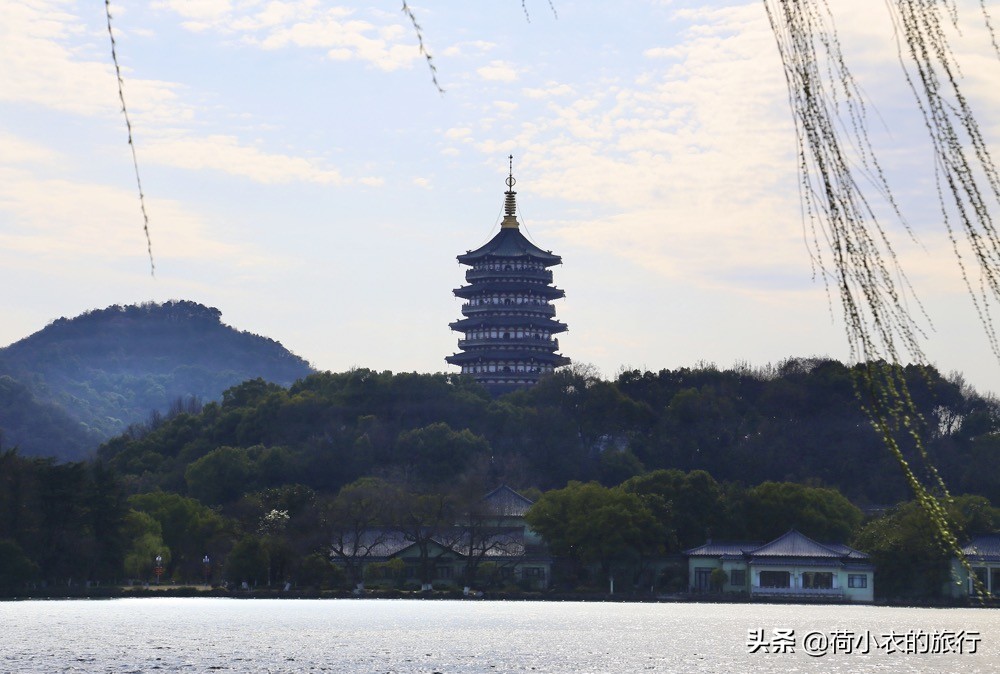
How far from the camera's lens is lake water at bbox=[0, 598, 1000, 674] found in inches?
1924

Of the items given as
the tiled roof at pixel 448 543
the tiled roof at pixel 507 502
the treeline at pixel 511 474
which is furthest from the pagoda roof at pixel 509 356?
the tiled roof at pixel 448 543

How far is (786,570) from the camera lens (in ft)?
283

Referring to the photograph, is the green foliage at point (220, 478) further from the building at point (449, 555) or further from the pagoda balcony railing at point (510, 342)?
the pagoda balcony railing at point (510, 342)

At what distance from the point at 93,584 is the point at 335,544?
14.1 meters

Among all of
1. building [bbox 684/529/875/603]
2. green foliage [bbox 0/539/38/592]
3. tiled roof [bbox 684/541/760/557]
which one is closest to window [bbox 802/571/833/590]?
building [bbox 684/529/875/603]

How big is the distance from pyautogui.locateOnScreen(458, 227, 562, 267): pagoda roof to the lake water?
62.6 m

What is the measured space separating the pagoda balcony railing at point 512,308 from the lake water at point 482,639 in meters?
60.0

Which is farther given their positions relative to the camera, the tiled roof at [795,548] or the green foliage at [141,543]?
the tiled roof at [795,548]

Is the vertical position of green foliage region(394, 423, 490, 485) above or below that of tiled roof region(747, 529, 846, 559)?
above

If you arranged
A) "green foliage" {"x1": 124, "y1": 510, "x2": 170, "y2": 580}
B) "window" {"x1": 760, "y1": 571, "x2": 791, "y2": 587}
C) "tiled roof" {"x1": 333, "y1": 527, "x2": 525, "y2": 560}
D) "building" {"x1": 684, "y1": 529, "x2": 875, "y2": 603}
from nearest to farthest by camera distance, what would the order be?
"green foliage" {"x1": 124, "y1": 510, "x2": 170, "y2": 580} → "building" {"x1": 684, "y1": 529, "x2": 875, "y2": 603} → "window" {"x1": 760, "y1": 571, "x2": 791, "y2": 587} → "tiled roof" {"x1": 333, "y1": 527, "x2": 525, "y2": 560}

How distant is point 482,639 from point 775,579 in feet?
107

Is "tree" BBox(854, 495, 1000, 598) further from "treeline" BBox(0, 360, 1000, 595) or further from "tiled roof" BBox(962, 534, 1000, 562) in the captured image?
"tiled roof" BBox(962, 534, 1000, 562)

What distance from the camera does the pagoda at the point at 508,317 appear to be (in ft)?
461

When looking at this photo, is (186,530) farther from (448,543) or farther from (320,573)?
(448,543)
